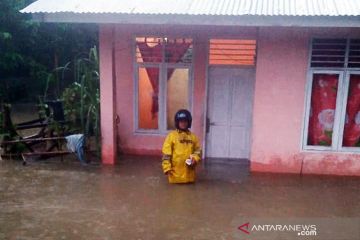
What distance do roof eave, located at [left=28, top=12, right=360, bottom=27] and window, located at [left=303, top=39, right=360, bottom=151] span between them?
41.9 inches

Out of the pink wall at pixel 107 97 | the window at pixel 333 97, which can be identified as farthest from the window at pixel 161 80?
the window at pixel 333 97

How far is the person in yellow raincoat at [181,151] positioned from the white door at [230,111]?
1750 millimetres

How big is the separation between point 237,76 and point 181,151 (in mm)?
2476

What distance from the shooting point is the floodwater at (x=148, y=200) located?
5230 millimetres

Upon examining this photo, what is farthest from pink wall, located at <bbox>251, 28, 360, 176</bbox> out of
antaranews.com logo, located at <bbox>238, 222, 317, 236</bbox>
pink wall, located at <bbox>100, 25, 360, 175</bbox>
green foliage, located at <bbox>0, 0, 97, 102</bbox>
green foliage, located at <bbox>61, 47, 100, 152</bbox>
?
green foliage, located at <bbox>0, 0, 97, 102</bbox>

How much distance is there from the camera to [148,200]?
6.23 m

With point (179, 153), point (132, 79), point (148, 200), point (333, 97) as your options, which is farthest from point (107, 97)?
point (333, 97)

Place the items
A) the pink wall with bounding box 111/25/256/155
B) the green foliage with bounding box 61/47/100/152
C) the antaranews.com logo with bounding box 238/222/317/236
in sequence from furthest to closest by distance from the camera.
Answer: the green foliage with bounding box 61/47/100/152
the pink wall with bounding box 111/25/256/155
the antaranews.com logo with bounding box 238/222/317/236

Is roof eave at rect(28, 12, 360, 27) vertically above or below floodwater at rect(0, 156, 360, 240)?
above

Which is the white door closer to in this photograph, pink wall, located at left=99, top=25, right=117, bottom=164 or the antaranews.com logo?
pink wall, located at left=99, top=25, right=117, bottom=164

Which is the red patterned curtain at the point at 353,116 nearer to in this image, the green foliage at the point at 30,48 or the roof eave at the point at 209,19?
the roof eave at the point at 209,19

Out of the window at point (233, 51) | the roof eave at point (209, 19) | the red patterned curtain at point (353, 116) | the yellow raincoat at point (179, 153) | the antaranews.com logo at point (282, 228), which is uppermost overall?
the roof eave at point (209, 19)

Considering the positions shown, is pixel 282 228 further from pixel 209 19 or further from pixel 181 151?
pixel 209 19

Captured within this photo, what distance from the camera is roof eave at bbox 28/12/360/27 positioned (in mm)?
6176
